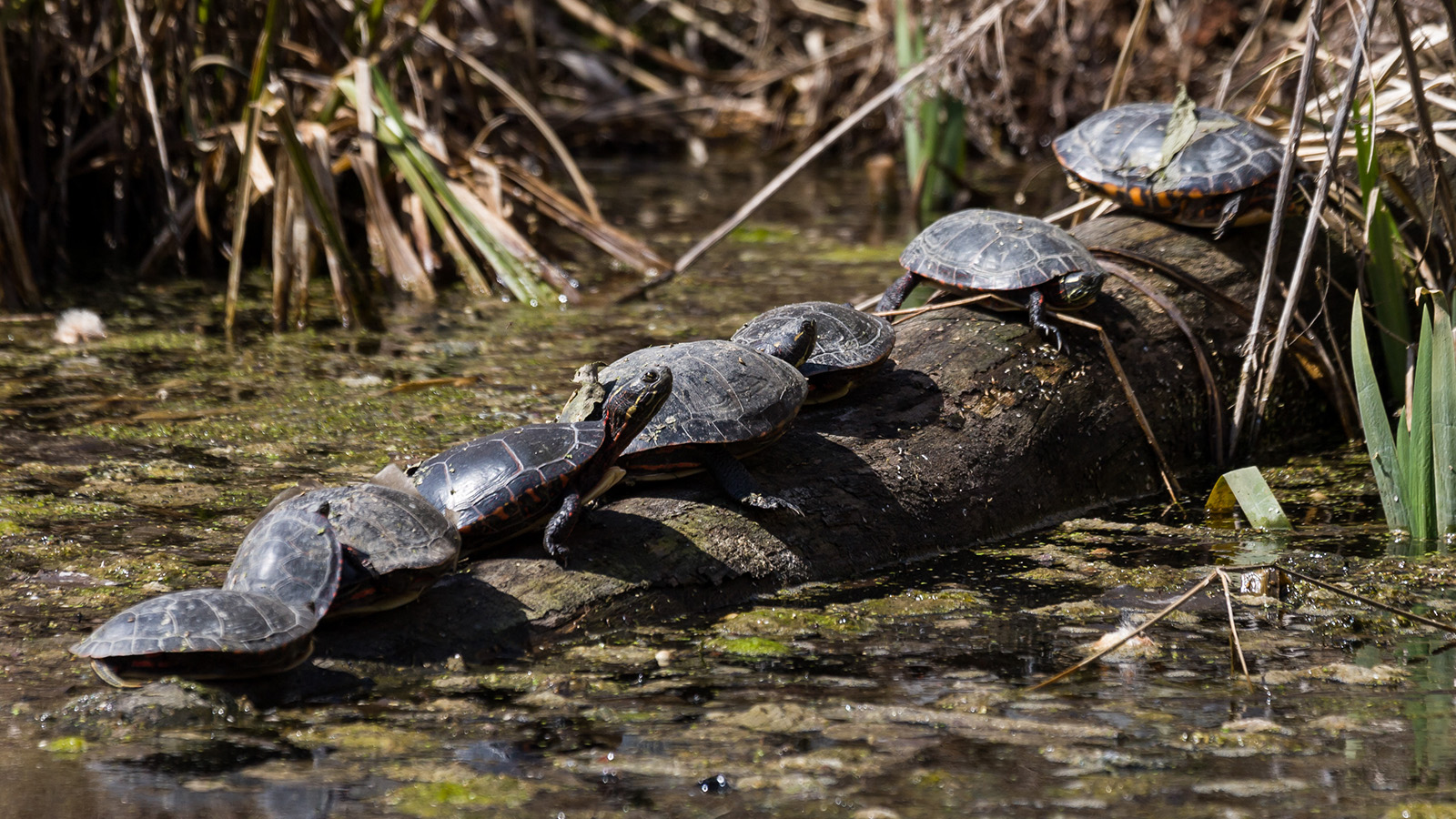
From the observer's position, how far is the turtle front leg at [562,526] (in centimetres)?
242

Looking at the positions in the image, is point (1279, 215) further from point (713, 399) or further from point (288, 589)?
point (288, 589)

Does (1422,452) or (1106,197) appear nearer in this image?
(1422,452)

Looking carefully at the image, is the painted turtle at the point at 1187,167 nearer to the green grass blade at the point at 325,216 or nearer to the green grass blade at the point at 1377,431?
the green grass blade at the point at 1377,431

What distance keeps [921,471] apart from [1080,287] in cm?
68

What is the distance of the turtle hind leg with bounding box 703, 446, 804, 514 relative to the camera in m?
2.64

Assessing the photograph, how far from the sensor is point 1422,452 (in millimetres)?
2816

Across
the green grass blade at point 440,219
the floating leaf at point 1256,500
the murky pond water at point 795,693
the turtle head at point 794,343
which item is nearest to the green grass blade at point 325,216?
the green grass blade at point 440,219

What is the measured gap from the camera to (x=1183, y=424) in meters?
3.53

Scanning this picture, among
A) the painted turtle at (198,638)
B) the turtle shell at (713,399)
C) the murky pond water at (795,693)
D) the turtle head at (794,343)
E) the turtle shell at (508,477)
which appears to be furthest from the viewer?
the turtle head at (794,343)

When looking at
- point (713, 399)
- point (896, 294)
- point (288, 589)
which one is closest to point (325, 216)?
point (896, 294)

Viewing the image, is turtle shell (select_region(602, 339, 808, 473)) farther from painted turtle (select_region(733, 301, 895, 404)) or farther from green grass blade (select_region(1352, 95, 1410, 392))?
green grass blade (select_region(1352, 95, 1410, 392))

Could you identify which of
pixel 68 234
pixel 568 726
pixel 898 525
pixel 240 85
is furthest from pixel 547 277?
pixel 568 726

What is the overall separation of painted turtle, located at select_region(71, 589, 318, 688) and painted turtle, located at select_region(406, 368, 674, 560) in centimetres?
39

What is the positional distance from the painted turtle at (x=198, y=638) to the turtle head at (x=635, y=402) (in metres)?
0.66
